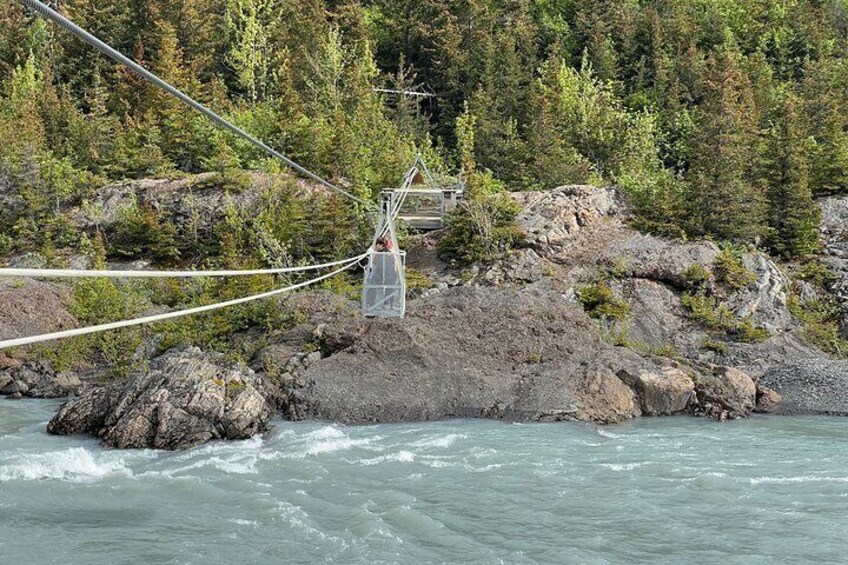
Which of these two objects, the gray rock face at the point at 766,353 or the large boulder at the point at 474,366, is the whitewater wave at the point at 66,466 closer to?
the large boulder at the point at 474,366

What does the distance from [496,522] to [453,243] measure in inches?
714

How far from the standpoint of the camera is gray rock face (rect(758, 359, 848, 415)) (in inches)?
830

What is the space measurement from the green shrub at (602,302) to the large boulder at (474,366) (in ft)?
6.65

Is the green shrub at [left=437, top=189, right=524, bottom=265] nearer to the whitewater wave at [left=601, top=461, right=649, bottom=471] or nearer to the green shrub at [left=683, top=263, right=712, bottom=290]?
the green shrub at [left=683, top=263, right=712, bottom=290]

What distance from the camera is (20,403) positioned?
22.3 m

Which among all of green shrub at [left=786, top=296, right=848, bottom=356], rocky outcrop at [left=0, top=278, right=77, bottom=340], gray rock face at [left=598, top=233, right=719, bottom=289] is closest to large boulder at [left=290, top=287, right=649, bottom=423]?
gray rock face at [left=598, top=233, right=719, bottom=289]

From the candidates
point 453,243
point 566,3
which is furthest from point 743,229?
point 566,3

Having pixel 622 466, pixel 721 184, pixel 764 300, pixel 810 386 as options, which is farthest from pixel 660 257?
pixel 622 466

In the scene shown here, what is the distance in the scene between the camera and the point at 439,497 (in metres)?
14.2

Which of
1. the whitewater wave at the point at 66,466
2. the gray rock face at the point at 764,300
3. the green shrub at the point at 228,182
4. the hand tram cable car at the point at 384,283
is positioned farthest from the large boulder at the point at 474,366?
the green shrub at the point at 228,182

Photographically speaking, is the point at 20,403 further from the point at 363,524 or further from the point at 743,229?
the point at 743,229

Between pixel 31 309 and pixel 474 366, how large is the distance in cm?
1473

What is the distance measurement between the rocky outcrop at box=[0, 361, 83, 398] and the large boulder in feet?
23.0

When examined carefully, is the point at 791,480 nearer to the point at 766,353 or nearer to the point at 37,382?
the point at 766,353
